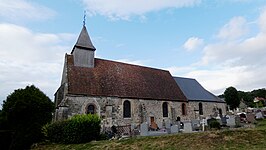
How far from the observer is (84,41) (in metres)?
24.6

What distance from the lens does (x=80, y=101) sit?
67.4ft

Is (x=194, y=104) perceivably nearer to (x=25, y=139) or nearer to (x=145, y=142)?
(x=145, y=142)

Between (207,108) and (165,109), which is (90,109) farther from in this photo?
(207,108)

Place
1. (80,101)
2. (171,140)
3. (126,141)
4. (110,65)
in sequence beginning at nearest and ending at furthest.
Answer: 1. (171,140)
2. (126,141)
3. (80,101)
4. (110,65)

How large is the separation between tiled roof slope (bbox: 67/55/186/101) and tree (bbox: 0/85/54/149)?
337cm

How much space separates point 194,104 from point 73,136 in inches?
710

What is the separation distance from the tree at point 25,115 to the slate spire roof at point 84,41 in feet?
26.0

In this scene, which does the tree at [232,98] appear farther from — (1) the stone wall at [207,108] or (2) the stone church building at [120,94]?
(2) the stone church building at [120,94]

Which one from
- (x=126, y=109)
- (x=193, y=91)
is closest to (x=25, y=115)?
(x=126, y=109)

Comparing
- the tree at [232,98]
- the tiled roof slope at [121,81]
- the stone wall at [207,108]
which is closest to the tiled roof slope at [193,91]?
the stone wall at [207,108]

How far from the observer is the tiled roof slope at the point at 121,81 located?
21.6 metres

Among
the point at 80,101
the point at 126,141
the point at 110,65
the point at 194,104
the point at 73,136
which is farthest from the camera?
the point at 194,104

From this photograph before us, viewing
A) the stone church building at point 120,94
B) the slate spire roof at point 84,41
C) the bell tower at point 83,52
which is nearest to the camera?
the stone church building at point 120,94

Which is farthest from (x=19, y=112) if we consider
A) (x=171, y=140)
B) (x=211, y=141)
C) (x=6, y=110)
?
(x=211, y=141)
